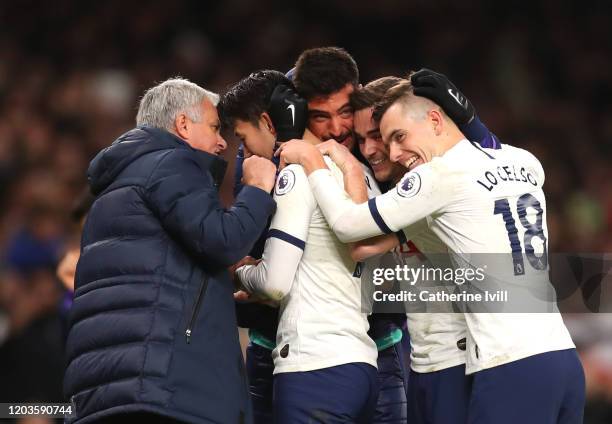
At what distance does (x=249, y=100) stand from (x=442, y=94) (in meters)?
0.76

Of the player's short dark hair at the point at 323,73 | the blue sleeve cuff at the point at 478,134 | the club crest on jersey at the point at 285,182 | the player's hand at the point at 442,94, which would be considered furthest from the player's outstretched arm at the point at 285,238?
the blue sleeve cuff at the point at 478,134

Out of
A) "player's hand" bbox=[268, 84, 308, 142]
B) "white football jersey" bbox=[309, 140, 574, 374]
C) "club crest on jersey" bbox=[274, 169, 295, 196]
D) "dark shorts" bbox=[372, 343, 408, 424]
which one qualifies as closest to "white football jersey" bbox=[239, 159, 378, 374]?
"club crest on jersey" bbox=[274, 169, 295, 196]

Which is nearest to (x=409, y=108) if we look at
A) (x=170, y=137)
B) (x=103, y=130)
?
(x=170, y=137)

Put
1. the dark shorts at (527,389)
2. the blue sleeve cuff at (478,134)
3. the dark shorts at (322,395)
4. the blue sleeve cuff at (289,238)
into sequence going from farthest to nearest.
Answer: the blue sleeve cuff at (478,134), the blue sleeve cuff at (289,238), the dark shorts at (322,395), the dark shorts at (527,389)

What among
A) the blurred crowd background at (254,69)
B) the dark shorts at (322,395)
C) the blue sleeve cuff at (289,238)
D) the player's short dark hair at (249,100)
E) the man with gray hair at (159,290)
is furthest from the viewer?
the blurred crowd background at (254,69)

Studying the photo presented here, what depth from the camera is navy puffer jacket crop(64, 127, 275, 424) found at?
3.23m

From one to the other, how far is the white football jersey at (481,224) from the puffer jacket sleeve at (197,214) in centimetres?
34

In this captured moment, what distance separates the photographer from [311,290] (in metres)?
3.59

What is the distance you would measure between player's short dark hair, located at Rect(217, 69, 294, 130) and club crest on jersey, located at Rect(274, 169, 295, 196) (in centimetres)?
31

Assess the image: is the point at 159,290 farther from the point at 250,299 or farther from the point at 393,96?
the point at 393,96

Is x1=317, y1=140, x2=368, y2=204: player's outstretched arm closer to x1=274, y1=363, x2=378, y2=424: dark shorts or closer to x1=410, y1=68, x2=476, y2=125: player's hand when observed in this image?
x1=410, y1=68, x2=476, y2=125: player's hand

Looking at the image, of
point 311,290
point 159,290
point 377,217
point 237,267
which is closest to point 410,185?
point 377,217

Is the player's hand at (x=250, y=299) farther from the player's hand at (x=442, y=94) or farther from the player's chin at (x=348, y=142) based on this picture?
the player's hand at (x=442, y=94)

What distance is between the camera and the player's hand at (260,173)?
360cm
